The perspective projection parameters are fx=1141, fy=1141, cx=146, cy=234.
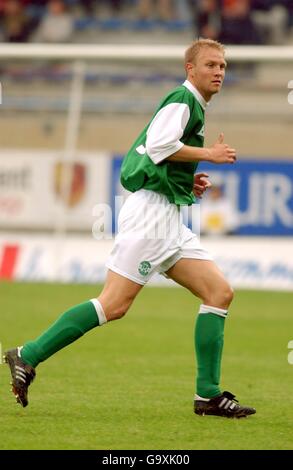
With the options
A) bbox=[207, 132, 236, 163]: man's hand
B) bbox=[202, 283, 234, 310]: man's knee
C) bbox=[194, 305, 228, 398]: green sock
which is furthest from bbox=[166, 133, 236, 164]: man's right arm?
bbox=[194, 305, 228, 398]: green sock

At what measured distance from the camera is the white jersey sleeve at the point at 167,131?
661cm

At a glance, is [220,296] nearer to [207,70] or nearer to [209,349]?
[209,349]

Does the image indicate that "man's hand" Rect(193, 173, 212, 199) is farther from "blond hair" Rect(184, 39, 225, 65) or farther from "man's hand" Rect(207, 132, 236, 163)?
"blond hair" Rect(184, 39, 225, 65)

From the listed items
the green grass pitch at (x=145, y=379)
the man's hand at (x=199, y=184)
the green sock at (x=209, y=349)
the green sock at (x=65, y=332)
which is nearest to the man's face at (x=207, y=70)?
the man's hand at (x=199, y=184)

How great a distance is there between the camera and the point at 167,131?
6621 mm

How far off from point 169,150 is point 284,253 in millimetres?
9302

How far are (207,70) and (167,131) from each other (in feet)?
1.67

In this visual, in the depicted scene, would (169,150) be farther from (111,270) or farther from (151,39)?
(151,39)

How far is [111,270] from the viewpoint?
679 centimetres

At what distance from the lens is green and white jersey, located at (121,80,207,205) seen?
664 centimetres

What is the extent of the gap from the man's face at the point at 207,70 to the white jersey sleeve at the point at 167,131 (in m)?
0.25

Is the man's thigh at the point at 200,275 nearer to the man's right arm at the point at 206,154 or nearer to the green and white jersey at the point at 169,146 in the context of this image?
the green and white jersey at the point at 169,146

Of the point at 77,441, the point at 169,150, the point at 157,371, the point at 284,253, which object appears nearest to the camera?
the point at 77,441
